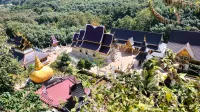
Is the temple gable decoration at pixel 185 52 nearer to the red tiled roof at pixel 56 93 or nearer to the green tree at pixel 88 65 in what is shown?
the green tree at pixel 88 65

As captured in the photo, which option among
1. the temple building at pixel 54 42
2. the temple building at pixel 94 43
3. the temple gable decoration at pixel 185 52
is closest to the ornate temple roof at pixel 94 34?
the temple building at pixel 94 43

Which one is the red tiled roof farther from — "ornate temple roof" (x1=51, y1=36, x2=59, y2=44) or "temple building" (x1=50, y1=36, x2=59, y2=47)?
"ornate temple roof" (x1=51, y1=36, x2=59, y2=44)

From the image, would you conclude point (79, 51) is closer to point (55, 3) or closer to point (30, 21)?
point (30, 21)

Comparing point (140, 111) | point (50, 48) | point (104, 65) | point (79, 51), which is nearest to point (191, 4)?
point (140, 111)

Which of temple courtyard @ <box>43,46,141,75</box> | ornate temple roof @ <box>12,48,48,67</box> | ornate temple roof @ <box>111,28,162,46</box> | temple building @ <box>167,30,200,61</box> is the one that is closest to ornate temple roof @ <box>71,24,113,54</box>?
temple courtyard @ <box>43,46,141,75</box>

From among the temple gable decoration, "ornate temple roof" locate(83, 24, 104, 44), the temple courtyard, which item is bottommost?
the temple courtyard

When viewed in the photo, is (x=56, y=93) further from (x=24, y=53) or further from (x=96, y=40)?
(x=96, y=40)

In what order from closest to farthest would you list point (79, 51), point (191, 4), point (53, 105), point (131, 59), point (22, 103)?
point (191, 4), point (22, 103), point (53, 105), point (131, 59), point (79, 51)
